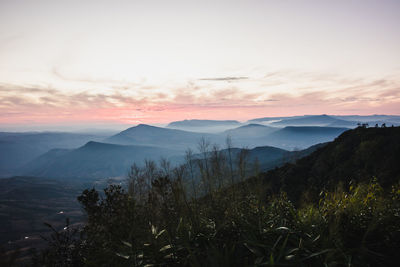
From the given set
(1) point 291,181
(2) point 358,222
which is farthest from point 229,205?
(1) point 291,181

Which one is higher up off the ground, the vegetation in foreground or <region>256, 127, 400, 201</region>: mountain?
the vegetation in foreground

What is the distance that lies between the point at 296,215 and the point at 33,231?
6649 inches

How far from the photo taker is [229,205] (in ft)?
15.5

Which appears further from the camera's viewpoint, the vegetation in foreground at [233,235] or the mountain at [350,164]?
the mountain at [350,164]

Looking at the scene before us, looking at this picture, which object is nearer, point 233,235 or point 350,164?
point 233,235

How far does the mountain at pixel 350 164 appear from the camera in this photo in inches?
782

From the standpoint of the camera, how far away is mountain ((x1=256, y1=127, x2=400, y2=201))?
65.2ft

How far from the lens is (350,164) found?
81.3 ft

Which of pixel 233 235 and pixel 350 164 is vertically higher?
pixel 233 235

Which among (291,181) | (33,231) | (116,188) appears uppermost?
(116,188)

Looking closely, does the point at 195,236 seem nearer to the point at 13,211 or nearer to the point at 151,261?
the point at 151,261

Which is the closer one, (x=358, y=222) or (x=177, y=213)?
(x=358, y=222)

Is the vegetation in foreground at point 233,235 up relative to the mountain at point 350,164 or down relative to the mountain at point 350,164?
up

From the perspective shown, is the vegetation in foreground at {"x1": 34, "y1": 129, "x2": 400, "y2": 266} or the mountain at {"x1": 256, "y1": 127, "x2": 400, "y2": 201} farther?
the mountain at {"x1": 256, "y1": 127, "x2": 400, "y2": 201}
